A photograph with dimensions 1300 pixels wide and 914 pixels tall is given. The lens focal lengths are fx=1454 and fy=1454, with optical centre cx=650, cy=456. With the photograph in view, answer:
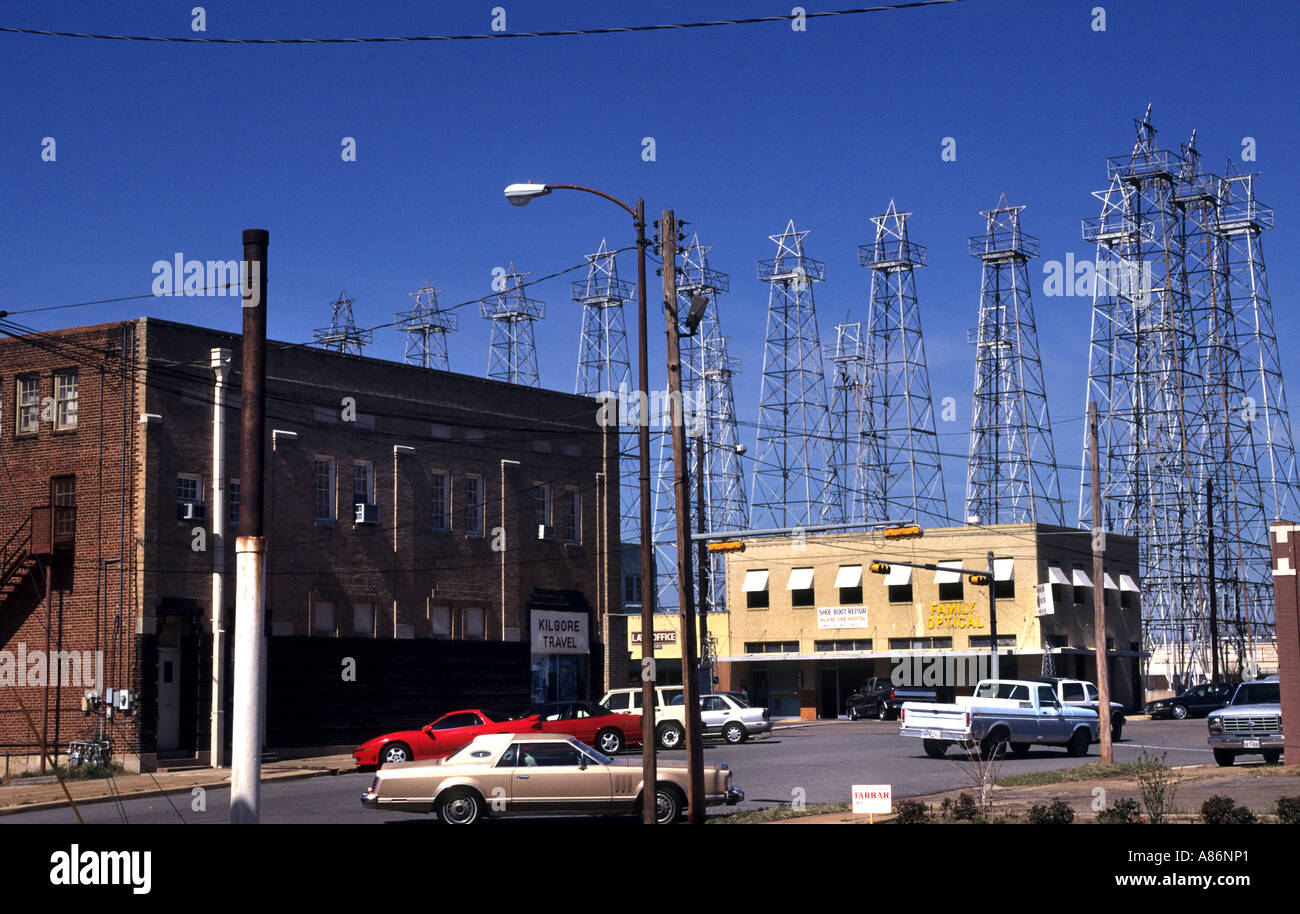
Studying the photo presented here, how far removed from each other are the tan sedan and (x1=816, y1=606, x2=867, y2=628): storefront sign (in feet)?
162

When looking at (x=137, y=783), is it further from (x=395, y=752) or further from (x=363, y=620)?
(x=363, y=620)

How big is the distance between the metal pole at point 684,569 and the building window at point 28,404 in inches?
906

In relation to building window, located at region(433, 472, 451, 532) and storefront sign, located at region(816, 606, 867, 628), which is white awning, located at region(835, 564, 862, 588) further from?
building window, located at region(433, 472, 451, 532)

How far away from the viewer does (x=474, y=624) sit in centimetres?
4672

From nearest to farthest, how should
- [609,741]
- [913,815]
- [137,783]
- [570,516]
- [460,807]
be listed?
[913,815], [460,807], [137,783], [609,741], [570,516]

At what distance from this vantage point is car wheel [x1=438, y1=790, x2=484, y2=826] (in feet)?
70.4

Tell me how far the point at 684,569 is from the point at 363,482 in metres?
23.2

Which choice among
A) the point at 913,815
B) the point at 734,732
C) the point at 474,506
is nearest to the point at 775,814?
the point at 913,815

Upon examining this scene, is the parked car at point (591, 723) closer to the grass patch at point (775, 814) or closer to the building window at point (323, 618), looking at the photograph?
the building window at point (323, 618)

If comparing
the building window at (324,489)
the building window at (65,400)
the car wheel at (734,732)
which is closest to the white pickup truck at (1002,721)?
the car wheel at (734,732)

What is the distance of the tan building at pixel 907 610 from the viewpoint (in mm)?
67875

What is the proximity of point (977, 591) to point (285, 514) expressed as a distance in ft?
123

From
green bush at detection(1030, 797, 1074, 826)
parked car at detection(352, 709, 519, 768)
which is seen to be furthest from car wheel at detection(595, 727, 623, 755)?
green bush at detection(1030, 797, 1074, 826)

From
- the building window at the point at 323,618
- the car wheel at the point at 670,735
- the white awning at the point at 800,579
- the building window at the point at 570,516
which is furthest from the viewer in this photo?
the white awning at the point at 800,579
